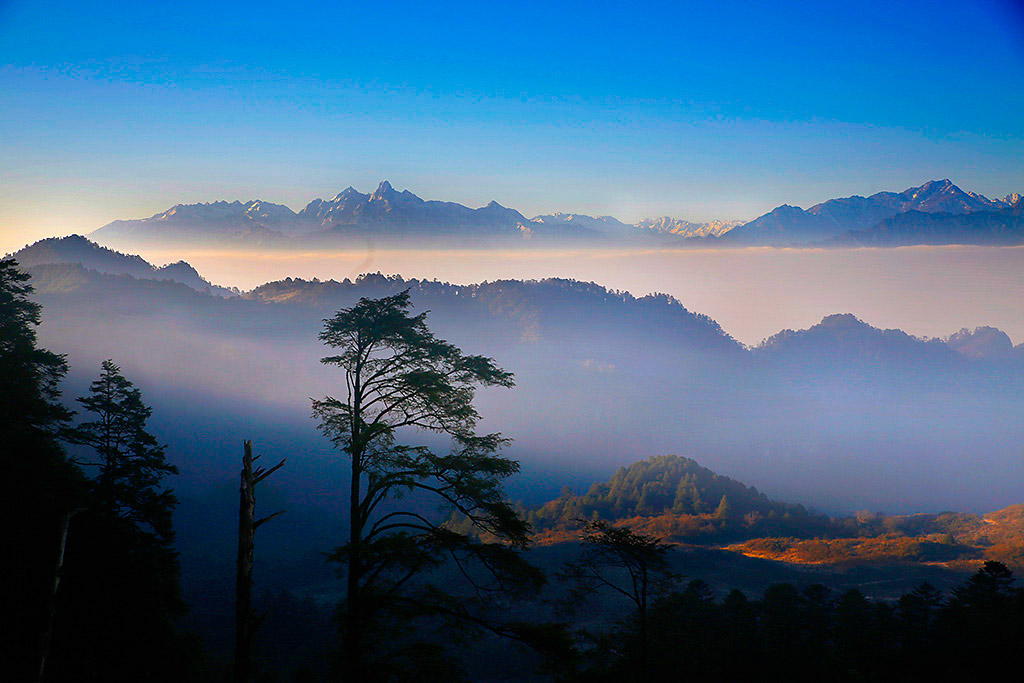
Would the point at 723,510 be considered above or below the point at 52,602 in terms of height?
below

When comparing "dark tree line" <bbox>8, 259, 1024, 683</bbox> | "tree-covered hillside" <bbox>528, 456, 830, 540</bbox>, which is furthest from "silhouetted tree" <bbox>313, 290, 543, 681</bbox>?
"tree-covered hillside" <bbox>528, 456, 830, 540</bbox>

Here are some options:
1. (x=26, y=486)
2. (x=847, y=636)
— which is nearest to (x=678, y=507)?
(x=847, y=636)

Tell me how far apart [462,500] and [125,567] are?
1570 centimetres

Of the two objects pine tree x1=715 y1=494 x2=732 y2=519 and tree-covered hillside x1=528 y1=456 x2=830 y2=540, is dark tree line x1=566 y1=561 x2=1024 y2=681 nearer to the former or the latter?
tree-covered hillside x1=528 y1=456 x2=830 y2=540

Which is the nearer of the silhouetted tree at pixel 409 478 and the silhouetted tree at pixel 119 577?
the silhouetted tree at pixel 409 478

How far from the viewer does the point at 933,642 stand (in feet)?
122

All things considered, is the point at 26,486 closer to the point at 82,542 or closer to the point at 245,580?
the point at 82,542

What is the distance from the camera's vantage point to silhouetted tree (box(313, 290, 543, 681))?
1382 cm

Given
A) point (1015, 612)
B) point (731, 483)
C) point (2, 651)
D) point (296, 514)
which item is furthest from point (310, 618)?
point (731, 483)

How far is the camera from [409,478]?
46.8ft

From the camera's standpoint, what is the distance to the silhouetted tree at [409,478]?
13.8 meters

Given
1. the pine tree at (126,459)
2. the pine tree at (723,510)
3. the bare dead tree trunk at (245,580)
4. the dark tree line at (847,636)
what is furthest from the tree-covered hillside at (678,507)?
the bare dead tree trunk at (245,580)

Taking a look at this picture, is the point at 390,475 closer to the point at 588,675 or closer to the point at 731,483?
the point at 588,675

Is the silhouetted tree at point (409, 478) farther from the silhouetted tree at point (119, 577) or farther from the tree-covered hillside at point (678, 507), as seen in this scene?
the tree-covered hillside at point (678, 507)
